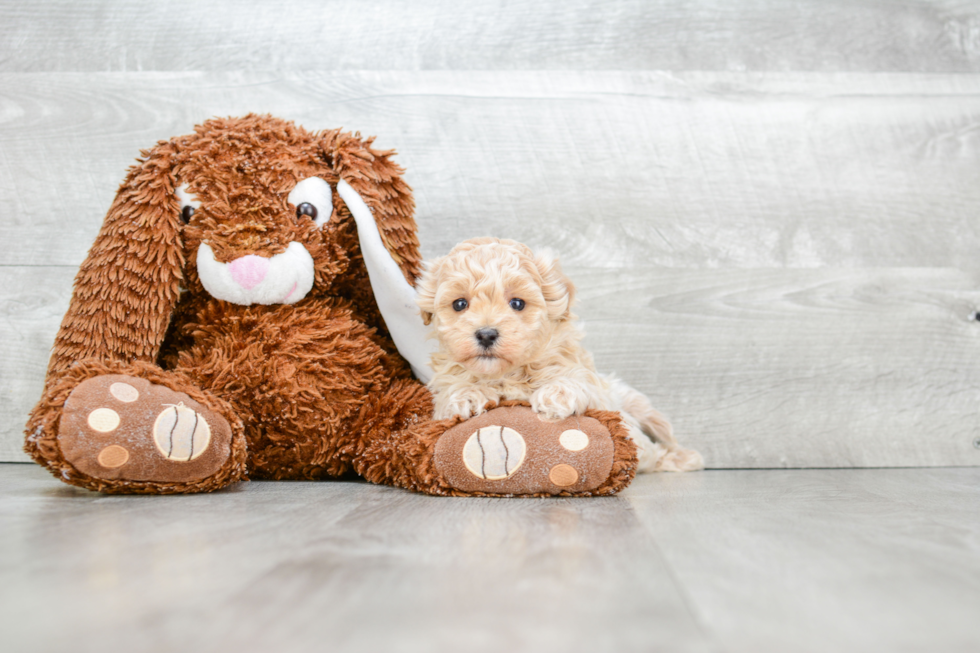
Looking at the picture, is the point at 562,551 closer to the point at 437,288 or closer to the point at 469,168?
the point at 437,288

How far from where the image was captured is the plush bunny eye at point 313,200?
962 mm

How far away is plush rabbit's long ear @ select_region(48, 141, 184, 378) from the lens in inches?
36.2

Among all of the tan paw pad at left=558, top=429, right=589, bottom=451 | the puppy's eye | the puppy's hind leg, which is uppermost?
the puppy's eye

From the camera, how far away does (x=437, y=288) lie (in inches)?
34.7

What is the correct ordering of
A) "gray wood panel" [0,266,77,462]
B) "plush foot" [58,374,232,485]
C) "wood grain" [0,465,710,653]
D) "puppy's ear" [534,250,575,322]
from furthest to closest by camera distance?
"gray wood panel" [0,266,77,462] < "puppy's ear" [534,250,575,322] < "plush foot" [58,374,232,485] < "wood grain" [0,465,710,653]

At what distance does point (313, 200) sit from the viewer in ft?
3.18

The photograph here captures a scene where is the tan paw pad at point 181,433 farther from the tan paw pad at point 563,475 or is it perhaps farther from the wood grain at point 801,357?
the wood grain at point 801,357

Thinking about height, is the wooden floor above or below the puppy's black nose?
below

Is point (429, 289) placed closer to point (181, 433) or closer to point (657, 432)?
point (181, 433)

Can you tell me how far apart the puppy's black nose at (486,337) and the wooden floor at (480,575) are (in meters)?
0.17

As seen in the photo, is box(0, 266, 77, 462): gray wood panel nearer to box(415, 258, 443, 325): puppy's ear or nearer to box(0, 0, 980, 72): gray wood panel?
box(0, 0, 980, 72): gray wood panel

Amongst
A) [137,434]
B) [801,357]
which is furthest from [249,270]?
[801,357]

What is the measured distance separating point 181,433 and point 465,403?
312 millimetres

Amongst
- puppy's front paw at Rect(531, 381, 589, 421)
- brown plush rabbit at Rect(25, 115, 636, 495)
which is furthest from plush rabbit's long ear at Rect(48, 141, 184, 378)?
puppy's front paw at Rect(531, 381, 589, 421)
